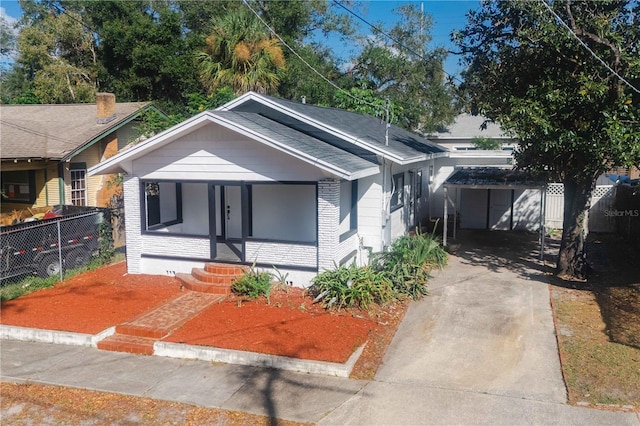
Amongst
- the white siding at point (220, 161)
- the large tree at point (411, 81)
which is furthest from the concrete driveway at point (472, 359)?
the large tree at point (411, 81)

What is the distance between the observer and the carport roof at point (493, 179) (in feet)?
52.1

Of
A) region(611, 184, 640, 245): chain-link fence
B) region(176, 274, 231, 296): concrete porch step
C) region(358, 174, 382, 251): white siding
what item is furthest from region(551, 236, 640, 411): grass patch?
region(176, 274, 231, 296): concrete porch step

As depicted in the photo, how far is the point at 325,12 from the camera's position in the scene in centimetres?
3684

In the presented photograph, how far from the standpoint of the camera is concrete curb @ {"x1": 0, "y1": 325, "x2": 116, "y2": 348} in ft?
29.6

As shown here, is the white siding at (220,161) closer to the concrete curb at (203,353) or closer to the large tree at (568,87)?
the concrete curb at (203,353)

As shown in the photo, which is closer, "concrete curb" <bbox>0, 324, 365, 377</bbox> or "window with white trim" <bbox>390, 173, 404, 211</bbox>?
"concrete curb" <bbox>0, 324, 365, 377</bbox>

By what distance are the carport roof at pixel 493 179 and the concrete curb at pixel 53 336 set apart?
36.2 feet

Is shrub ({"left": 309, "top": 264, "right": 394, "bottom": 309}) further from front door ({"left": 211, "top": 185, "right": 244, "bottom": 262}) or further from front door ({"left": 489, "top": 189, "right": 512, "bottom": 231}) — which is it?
front door ({"left": 489, "top": 189, "right": 512, "bottom": 231})

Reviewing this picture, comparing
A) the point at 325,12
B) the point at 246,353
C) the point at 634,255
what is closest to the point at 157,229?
the point at 246,353

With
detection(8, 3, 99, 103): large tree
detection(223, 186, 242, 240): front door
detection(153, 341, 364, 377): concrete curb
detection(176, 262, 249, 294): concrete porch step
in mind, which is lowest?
detection(153, 341, 364, 377): concrete curb

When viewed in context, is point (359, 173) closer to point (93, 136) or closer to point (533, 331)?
point (533, 331)

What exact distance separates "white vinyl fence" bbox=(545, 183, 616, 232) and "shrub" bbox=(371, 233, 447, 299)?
7.45m

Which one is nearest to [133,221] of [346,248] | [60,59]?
[346,248]

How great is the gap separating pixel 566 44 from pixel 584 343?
246 inches
